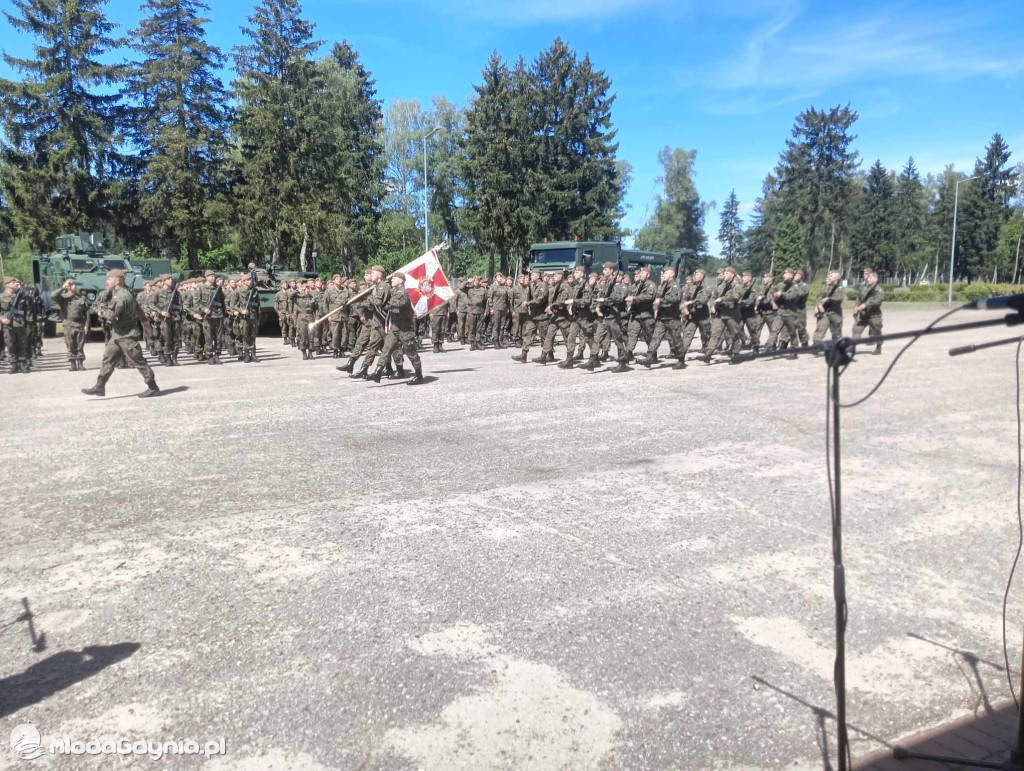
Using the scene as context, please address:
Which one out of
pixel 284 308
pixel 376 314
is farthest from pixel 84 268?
pixel 376 314

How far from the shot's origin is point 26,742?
3012 mm

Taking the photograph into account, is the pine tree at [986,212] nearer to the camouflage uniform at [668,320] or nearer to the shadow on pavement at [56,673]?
the camouflage uniform at [668,320]

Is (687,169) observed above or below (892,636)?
above

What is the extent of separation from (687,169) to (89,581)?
82.5m

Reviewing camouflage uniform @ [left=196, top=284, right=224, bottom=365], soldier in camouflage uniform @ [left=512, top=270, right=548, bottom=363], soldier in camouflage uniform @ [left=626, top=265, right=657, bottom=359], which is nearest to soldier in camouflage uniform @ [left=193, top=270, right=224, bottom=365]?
camouflage uniform @ [left=196, top=284, right=224, bottom=365]

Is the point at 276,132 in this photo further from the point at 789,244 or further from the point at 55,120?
the point at 789,244

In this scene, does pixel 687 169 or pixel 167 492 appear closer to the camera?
pixel 167 492

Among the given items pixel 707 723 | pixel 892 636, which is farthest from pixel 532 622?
pixel 892 636

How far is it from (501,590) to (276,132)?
43.2 metres

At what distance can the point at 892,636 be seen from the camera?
12.5ft

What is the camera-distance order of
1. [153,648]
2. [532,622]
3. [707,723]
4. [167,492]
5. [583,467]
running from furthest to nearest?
[583,467], [167,492], [532,622], [153,648], [707,723]

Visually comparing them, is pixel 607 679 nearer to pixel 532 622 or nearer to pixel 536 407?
pixel 532 622

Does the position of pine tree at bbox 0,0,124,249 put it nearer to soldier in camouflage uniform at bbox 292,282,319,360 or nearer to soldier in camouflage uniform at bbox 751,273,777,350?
soldier in camouflage uniform at bbox 292,282,319,360

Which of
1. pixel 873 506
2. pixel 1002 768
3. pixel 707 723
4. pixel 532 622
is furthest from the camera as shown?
pixel 873 506
